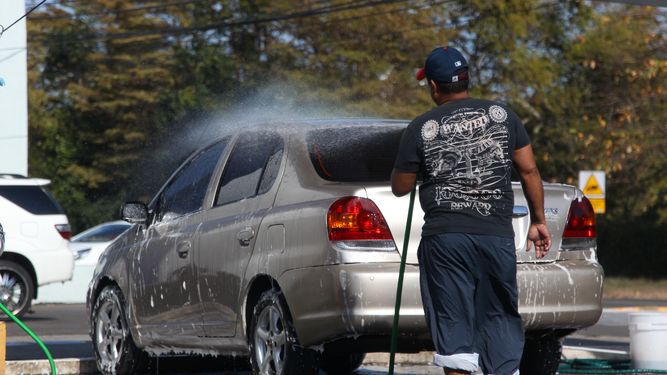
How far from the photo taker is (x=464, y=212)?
5750 millimetres

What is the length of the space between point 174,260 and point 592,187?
59.3 feet

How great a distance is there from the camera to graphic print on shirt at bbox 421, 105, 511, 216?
5703mm

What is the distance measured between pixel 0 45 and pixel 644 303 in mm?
12685

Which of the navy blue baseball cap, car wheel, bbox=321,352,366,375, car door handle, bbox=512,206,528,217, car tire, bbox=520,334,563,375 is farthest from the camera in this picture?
car wheel, bbox=321,352,366,375

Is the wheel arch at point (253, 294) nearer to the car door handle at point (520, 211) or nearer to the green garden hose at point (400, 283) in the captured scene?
the green garden hose at point (400, 283)

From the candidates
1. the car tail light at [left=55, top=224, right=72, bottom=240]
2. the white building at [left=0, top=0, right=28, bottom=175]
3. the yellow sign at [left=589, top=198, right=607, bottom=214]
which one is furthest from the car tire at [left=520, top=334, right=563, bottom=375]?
the yellow sign at [left=589, top=198, right=607, bottom=214]

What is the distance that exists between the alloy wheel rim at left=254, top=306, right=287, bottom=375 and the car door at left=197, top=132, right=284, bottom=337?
231 mm

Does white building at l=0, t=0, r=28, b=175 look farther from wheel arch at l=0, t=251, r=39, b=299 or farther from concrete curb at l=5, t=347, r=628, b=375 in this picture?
concrete curb at l=5, t=347, r=628, b=375

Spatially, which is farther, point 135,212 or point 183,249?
point 135,212

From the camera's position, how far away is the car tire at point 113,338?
29.2ft

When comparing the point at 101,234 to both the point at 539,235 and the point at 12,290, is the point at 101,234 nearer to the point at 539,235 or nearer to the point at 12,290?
the point at 12,290

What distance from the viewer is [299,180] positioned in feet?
23.9

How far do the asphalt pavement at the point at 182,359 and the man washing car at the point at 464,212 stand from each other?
12.3 feet

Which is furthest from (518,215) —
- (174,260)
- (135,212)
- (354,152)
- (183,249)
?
(135,212)
